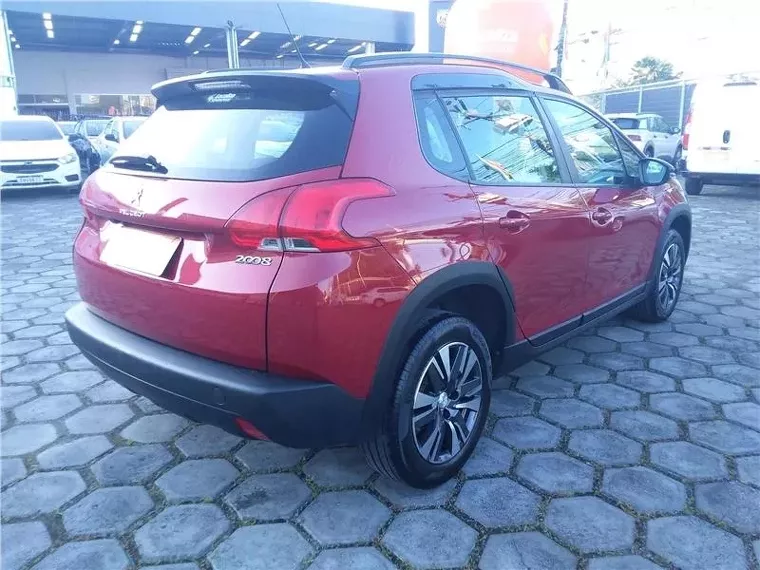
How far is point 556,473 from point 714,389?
137 cm

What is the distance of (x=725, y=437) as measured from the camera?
296 cm

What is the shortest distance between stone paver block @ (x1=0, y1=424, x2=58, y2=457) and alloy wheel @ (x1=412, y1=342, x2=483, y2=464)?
1785 mm

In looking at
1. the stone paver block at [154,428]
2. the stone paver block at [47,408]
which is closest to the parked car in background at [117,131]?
the stone paver block at [47,408]

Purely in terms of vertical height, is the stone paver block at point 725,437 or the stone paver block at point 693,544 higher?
the stone paver block at point 725,437

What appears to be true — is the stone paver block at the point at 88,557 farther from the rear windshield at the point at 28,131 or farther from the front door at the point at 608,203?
the rear windshield at the point at 28,131

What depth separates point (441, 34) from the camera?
1825 centimetres

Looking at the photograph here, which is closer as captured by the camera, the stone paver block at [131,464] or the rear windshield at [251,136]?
the rear windshield at [251,136]

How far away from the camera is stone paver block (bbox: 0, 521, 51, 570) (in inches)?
85.0

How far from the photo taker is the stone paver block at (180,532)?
220 cm

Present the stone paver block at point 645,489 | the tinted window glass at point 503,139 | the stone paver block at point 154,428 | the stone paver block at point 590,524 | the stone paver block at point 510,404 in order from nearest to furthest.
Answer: the stone paver block at point 590,524
the stone paver block at point 645,489
the tinted window glass at point 503,139
the stone paver block at point 154,428
the stone paver block at point 510,404

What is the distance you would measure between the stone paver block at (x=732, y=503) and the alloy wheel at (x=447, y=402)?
3.12ft

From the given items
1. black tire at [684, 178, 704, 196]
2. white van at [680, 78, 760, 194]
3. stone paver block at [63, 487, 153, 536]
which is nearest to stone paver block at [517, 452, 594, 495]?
stone paver block at [63, 487, 153, 536]

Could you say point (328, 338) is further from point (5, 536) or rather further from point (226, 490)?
point (5, 536)

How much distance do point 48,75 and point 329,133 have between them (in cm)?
3281
